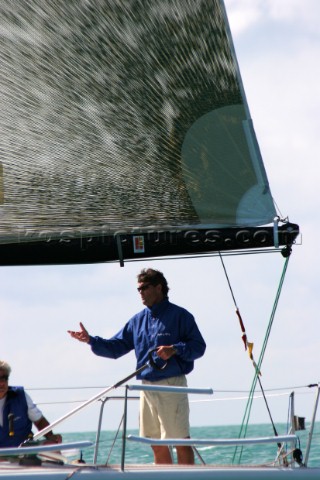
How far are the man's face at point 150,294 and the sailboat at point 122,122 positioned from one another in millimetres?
443

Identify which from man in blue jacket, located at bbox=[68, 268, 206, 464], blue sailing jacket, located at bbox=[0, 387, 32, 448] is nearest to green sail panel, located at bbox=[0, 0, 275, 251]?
man in blue jacket, located at bbox=[68, 268, 206, 464]

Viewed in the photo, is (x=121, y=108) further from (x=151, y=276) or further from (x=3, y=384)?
(x=3, y=384)

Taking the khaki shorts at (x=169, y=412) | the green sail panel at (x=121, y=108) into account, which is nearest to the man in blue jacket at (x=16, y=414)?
the khaki shorts at (x=169, y=412)

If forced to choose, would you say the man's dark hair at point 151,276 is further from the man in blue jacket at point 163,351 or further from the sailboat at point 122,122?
the sailboat at point 122,122

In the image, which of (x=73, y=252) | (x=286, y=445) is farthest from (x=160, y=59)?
(x=286, y=445)

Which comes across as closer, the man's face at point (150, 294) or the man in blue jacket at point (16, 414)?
the man in blue jacket at point (16, 414)

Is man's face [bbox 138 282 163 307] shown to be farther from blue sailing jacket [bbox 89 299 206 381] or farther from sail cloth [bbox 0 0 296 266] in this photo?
sail cloth [bbox 0 0 296 266]

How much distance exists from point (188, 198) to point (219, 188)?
224mm

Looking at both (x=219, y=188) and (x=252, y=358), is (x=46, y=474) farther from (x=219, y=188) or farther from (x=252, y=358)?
(x=219, y=188)

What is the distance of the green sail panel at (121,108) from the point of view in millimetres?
7008

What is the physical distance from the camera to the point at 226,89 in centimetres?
709

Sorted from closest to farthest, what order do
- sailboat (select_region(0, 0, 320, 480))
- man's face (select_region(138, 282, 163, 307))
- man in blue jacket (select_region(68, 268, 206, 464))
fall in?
man in blue jacket (select_region(68, 268, 206, 464)) → man's face (select_region(138, 282, 163, 307)) → sailboat (select_region(0, 0, 320, 480))

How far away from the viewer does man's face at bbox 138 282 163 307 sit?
659 cm

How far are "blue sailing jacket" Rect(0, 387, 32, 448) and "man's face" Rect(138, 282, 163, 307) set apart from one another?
0.98 m
